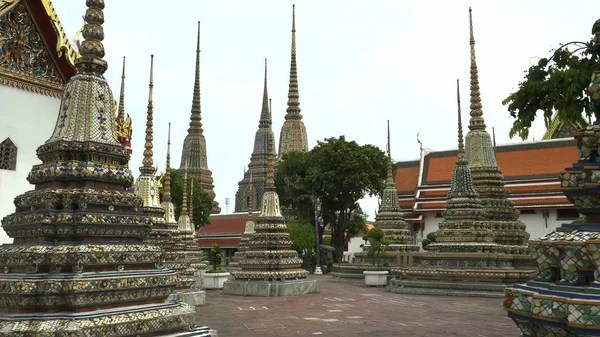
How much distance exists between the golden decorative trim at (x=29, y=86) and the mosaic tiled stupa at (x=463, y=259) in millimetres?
12170

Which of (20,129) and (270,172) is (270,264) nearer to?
(270,172)

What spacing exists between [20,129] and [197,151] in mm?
46480

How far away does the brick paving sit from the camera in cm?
895

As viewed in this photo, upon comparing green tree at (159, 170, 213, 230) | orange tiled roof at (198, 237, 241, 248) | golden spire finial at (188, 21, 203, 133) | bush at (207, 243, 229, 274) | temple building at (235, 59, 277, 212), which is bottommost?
bush at (207, 243, 229, 274)

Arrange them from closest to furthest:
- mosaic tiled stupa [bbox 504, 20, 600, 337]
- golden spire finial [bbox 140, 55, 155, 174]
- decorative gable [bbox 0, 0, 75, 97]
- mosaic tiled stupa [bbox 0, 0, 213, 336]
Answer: mosaic tiled stupa [bbox 504, 20, 600, 337]
mosaic tiled stupa [bbox 0, 0, 213, 336]
golden spire finial [bbox 140, 55, 155, 174]
decorative gable [bbox 0, 0, 75, 97]

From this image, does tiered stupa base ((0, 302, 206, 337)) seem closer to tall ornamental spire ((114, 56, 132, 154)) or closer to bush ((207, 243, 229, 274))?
tall ornamental spire ((114, 56, 132, 154))

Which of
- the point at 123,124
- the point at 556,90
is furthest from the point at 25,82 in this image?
the point at 556,90

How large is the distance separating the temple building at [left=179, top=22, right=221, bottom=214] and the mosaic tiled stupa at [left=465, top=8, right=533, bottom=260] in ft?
125

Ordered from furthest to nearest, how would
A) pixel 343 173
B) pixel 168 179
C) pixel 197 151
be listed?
pixel 197 151 < pixel 343 173 < pixel 168 179

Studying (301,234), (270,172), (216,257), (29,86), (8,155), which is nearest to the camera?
(8,155)

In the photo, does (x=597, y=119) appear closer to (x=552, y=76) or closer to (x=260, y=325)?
(x=552, y=76)

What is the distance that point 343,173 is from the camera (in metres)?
33.3

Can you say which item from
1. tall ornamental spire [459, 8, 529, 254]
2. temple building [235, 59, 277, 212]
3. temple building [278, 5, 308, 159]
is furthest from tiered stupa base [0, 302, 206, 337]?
temple building [235, 59, 277, 212]

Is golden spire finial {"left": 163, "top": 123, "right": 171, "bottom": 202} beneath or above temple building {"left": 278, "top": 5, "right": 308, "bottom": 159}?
beneath
